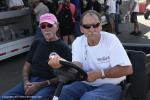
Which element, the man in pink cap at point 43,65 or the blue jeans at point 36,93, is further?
the man in pink cap at point 43,65

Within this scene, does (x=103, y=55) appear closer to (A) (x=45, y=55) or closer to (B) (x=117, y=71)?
(B) (x=117, y=71)

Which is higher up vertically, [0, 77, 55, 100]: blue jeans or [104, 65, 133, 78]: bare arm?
[104, 65, 133, 78]: bare arm

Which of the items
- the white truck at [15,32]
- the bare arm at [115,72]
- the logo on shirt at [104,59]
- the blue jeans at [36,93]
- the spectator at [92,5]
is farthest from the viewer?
the spectator at [92,5]

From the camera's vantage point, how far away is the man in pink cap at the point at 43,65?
3.93m

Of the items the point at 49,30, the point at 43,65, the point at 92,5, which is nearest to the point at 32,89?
the point at 43,65

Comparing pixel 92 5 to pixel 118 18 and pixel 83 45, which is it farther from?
pixel 83 45

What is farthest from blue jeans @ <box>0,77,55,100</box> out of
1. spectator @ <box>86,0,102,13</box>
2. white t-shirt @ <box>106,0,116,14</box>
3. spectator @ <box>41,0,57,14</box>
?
white t-shirt @ <box>106,0,116,14</box>

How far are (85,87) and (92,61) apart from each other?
0.26 metres

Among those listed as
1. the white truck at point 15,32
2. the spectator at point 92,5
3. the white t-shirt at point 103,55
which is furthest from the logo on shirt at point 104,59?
the spectator at point 92,5

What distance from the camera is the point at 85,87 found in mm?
3547

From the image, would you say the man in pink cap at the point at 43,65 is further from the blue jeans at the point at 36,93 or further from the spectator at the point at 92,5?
the spectator at the point at 92,5

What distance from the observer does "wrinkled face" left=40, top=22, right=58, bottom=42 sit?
398 centimetres

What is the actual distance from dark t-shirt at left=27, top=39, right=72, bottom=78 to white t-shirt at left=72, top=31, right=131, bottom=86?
0.37 meters

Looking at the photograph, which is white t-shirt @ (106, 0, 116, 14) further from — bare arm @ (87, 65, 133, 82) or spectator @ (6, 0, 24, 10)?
bare arm @ (87, 65, 133, 82)
